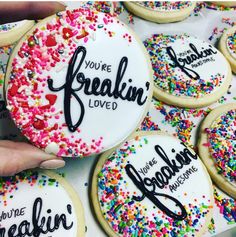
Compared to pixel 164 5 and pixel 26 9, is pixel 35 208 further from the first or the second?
pixel 164 5

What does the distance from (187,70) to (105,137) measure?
0.84 meters

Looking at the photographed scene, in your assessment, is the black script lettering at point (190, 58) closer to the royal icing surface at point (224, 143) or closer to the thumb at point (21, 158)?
the royal icing surface at point (224, 143)

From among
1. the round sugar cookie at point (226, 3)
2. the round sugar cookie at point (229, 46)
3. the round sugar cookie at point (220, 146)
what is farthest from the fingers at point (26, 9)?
the round sugar cookie at point (226, 3)

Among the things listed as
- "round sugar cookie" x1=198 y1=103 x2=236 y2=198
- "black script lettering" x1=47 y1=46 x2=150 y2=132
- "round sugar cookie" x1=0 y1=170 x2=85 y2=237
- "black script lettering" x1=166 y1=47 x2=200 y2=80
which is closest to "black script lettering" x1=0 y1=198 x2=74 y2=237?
"round sugar cookie" x1=0 y1=170 x2=85 y2=237

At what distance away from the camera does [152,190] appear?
1687 mm

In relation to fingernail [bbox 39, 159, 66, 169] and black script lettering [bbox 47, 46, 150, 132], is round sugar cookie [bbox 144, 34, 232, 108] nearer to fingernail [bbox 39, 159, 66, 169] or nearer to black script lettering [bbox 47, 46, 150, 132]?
black script lettering [bbox 47, 46, 150, 132]

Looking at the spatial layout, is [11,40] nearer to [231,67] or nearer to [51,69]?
[51,69]

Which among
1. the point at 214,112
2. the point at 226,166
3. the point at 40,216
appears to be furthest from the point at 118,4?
the point at 40,216

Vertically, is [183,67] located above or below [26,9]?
below

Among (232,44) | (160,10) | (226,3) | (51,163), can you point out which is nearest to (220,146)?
(232,44)

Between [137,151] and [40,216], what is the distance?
23.0 inches

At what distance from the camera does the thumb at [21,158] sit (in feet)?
4.45

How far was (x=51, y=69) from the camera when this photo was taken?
1.51 meters

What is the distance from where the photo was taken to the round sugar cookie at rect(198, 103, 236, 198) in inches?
70.9
